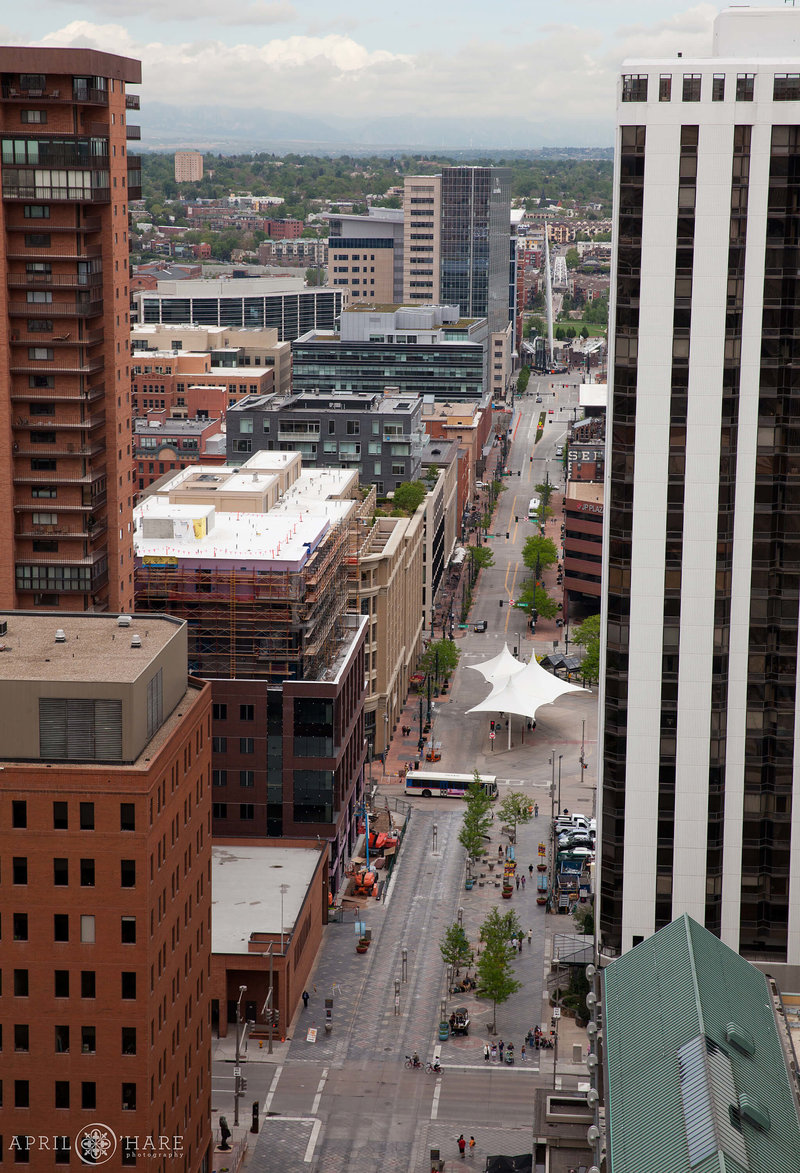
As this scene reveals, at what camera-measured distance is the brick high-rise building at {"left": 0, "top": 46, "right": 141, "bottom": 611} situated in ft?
334

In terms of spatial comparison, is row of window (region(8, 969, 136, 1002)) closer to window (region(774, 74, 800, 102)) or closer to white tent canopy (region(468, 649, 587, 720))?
window (region(774, 74, 800, 102))

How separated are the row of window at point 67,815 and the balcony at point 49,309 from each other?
4526 cm

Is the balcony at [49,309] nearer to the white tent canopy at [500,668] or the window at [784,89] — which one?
the window at [784,89]

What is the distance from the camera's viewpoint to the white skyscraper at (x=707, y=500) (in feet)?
285

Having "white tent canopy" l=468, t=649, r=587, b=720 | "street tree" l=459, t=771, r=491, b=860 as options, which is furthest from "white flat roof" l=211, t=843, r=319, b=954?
"white tent canopy" l=468, t=649, r=587, b=720

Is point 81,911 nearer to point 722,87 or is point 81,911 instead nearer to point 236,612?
point 236,612

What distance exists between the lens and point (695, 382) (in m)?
88.7

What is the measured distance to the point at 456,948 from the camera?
11044cm

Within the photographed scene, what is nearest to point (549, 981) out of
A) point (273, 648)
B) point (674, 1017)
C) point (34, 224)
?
point (273, 648)

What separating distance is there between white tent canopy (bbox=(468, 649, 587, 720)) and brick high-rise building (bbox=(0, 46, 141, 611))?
196 feet

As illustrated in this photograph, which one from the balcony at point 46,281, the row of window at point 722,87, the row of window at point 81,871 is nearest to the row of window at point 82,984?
the row of window at point 81,871

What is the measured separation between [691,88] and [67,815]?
49569mm

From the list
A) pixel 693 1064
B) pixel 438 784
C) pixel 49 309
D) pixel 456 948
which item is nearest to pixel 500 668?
pixel 438 784

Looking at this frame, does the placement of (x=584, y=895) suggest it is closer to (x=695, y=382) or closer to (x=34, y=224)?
(x=695, y=382)
